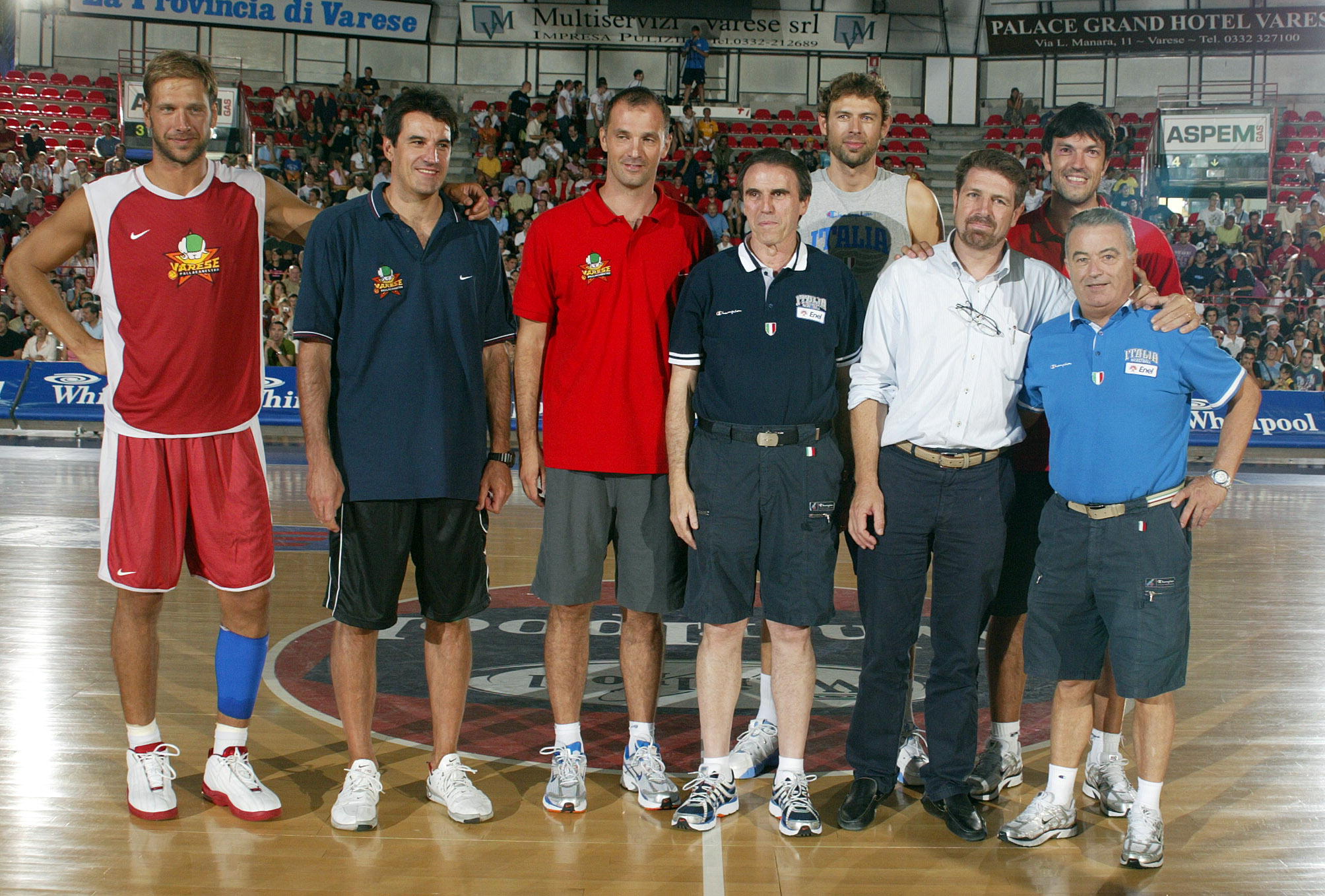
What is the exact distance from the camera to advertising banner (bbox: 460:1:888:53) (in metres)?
22.4

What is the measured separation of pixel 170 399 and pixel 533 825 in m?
1.76

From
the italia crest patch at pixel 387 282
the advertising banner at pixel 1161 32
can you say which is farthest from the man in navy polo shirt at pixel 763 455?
the advertising banner at pixel 1161 32

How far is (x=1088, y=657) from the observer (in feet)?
12.2

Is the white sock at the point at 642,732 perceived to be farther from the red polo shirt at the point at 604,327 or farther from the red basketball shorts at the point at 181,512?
the red basketball shorts at the point at 181,512

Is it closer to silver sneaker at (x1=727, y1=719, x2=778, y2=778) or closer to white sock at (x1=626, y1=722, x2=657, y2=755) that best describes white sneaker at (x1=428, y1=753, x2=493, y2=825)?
white sock at (x1=626, y1=722, x2=657, y2=755)

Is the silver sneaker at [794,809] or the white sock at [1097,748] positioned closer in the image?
the silver sneaker at [794,809]

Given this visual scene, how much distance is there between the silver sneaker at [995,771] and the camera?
4.06m

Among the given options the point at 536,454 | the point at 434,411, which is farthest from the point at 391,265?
the point at 536,454

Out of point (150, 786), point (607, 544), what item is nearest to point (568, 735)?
point (607, 544)

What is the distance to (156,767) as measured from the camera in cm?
381

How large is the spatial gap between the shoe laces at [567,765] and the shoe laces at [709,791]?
0.36 meters

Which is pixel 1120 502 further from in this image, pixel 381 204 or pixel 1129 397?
pixel 381 204

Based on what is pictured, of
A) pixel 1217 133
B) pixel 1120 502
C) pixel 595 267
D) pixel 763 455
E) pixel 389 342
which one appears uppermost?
pixel 1217 133

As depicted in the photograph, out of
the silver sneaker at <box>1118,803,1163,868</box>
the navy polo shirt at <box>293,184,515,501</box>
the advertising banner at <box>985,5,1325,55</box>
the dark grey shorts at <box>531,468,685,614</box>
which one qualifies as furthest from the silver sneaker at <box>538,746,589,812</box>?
the advertising banner at <box>985,5,1325,55</box>
